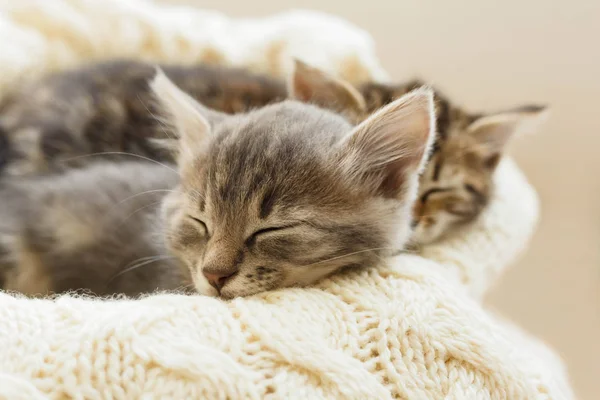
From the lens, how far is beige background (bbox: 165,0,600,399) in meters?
1.75

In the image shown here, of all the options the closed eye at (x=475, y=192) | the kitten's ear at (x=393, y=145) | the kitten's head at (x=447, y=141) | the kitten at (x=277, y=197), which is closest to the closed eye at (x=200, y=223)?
the kitten at (x=277, y=197)

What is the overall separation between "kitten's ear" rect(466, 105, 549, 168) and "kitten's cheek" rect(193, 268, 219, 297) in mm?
679

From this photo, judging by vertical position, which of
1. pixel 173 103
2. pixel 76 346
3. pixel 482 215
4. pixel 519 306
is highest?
pixel 173 103

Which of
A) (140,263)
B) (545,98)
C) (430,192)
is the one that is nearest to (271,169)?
(140,263)

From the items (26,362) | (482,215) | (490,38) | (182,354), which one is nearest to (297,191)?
(182,354)

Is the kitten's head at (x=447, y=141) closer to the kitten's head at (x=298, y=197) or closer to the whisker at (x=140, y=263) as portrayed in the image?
the kitten's head at (x=298, y=197)

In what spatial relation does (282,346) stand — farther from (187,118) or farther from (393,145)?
(187,118)

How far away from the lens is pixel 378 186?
838mm

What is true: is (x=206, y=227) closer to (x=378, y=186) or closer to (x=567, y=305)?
(x=378, y=186)

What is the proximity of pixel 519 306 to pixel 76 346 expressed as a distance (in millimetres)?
1600

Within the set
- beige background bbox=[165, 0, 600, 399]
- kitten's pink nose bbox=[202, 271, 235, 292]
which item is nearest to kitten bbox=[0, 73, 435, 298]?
kitten's pink nose bbox=[202, 271, 235, 292]

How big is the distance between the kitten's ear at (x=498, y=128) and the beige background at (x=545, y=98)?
52cm

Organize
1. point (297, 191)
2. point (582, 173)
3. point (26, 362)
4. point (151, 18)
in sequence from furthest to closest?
1. point (582, 173)
2. point (151, 18)
3. point (297, 191)
4. point (26, 362)

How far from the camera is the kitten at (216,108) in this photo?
Answer: 115 cm
